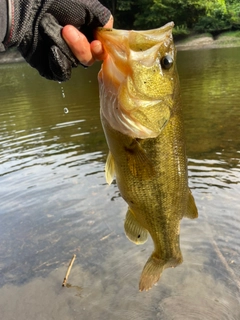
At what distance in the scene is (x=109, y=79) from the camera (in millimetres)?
2359

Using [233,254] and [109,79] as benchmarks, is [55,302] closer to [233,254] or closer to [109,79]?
[233,254]

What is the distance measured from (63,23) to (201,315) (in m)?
3.46

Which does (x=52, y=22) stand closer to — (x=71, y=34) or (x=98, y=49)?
(x=71, y=34)

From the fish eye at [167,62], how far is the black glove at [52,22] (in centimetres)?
46

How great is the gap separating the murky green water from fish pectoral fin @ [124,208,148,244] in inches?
66.2

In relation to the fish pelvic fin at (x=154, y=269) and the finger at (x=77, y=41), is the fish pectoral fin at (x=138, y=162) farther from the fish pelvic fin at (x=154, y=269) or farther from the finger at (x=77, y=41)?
the fish pelvic fin at (x=154, y=269)

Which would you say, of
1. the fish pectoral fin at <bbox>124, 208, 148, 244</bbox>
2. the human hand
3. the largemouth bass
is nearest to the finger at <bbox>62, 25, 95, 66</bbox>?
the human hand

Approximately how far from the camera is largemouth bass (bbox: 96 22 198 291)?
→ 2295 mm

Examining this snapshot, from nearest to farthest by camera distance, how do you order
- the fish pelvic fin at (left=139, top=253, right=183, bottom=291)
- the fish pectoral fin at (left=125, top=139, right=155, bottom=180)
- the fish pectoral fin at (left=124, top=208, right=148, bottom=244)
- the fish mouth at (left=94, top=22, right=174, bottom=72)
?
1. the fish mouth at (left=94, top=22, right=174, bottom=72)
2. the fish pectoral fin at (left=125, top=139, right=155, bottom=180)
3. the fish pectoral fin at (left=124, top=208, right=148, bottom=244)
4. the fish pelvic fin at (left=139, top=253, right=183, bottom=291)

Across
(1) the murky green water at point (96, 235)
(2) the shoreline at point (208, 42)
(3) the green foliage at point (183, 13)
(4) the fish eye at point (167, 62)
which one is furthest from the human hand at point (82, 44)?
(3) the green foliage at point (183, 13)

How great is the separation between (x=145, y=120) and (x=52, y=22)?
856 millimetres

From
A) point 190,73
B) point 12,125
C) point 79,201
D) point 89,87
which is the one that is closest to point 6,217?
point 79,201

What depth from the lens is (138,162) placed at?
8.28 feet

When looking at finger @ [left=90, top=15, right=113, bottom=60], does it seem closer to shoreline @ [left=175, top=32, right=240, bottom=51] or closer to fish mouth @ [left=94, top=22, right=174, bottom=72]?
fish mouth @ [left=94, top=22, right=174, bottom=72]
